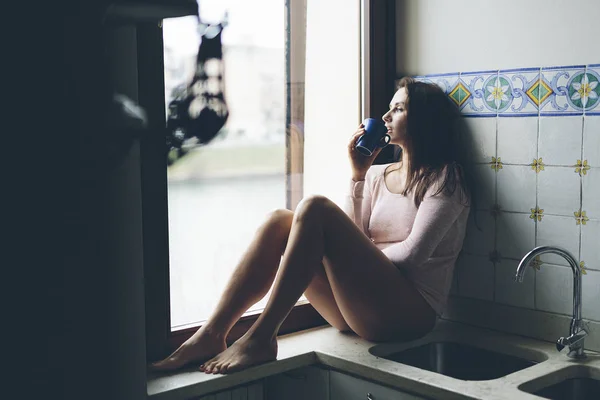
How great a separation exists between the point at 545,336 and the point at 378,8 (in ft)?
3.94

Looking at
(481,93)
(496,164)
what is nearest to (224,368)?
(496,164)

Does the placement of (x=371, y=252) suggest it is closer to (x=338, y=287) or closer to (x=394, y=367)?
(x=338, y=287)

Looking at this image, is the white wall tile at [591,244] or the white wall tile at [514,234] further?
the white wall tile at [514,234]

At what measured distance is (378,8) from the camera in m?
2.35

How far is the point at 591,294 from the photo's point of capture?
1889 millimetres

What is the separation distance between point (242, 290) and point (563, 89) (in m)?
1.05

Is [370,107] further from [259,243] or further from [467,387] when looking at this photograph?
[467,387]

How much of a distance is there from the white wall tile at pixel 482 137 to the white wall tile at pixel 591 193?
309 millimetres

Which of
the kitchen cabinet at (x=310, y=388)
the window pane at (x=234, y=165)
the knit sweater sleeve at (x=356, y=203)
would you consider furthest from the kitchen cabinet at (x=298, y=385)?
the knit sweater sleeve at (x=356, y=203)

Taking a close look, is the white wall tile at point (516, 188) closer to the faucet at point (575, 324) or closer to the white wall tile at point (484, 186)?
the white wall tile at point (484, 186)

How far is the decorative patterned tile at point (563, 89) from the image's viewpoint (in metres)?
1.86

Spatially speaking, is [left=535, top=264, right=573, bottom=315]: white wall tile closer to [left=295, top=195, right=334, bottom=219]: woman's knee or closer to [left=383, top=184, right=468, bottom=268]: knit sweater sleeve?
[left=383, top=184, right=468, bottom=268]: knit sweater sleeve

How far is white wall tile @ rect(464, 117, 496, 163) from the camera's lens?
82.5 inches

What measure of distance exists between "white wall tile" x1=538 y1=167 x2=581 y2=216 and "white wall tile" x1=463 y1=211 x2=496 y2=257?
0.18 meters
